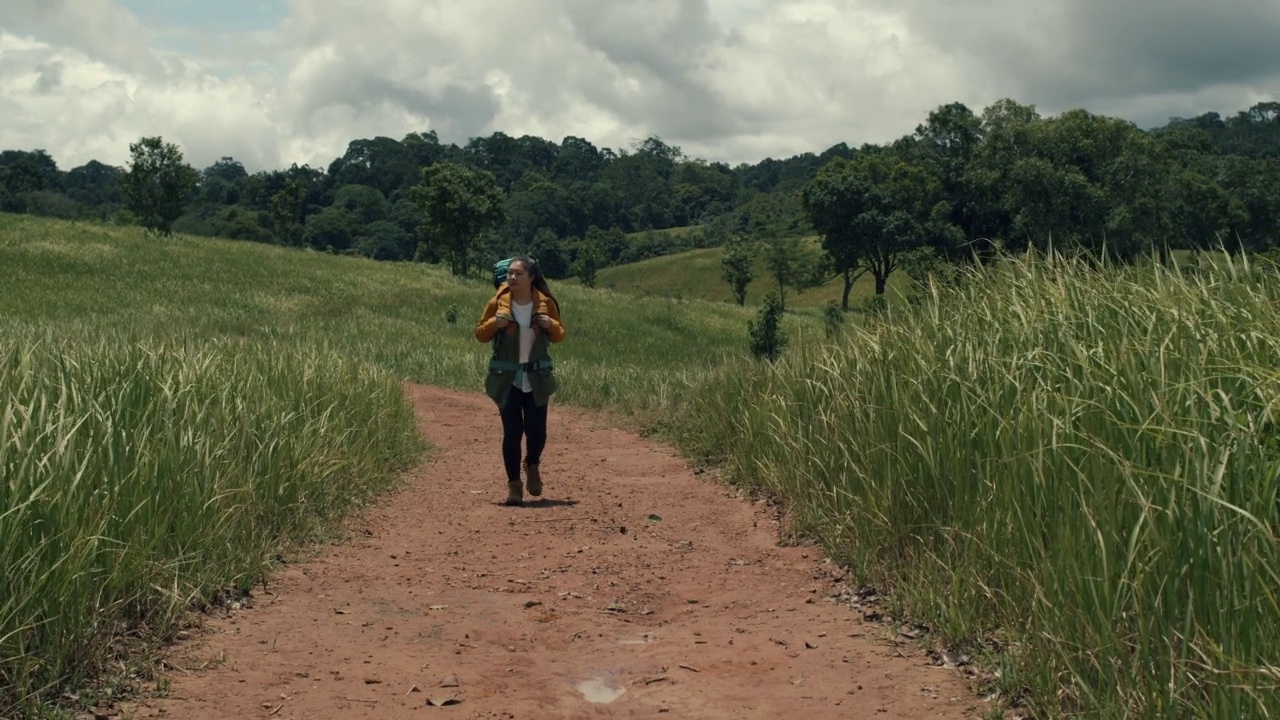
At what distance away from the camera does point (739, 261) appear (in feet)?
250

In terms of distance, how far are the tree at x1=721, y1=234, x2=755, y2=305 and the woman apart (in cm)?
6734

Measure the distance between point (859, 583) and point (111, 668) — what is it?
3.39 metres

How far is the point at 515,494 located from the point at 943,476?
3.94 metres

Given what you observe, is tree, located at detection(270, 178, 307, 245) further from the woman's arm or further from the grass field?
the woman's arm

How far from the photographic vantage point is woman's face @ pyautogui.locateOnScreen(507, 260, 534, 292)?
8.67 metres

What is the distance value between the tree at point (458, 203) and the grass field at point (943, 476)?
159 feet

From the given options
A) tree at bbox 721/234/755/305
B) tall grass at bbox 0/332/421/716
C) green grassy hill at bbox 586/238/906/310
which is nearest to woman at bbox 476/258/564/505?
tall grass at bbox 0/332/421/716

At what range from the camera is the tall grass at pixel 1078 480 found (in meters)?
3.48

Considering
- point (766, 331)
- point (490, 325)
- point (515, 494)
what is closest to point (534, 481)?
point (515, 494)

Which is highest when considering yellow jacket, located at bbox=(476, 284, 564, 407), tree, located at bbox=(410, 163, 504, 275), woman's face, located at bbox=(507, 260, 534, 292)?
tree, located at bbox=(410, 163, 504, 275)

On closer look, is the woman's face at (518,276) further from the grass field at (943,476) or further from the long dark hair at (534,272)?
the grass field at (943,476)

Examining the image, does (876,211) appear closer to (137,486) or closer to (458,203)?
(458,203)

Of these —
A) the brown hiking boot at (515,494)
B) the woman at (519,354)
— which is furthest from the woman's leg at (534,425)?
the brown hiking boot at (515,494)

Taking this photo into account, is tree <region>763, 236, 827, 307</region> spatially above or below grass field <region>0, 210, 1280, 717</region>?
above
